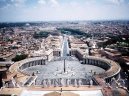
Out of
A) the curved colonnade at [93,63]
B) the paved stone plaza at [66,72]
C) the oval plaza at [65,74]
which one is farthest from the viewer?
the curved colonnade at [93,63]

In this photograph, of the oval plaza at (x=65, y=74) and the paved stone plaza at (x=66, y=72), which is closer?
the oval plaza at (x=65, y=74)

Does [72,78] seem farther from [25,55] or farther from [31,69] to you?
[25,55]

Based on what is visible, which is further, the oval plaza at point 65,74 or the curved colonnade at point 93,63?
the curved colonnade at point 93,63

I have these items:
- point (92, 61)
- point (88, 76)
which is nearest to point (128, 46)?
point (92, 61)

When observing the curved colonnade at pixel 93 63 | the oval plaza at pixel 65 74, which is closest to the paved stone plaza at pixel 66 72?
the oval plaza at pixel 65 74

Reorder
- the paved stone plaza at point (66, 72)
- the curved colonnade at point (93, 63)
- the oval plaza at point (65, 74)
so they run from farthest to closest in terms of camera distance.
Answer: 1. the curved colonnade at point (93, 63)
2. the paved stone plaza at point (66, 72)
3. the oval plaza at point (65, 74)

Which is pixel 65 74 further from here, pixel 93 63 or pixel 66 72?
pixel 93 63

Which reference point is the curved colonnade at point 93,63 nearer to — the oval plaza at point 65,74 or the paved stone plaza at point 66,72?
the oval plaza at point 65,74

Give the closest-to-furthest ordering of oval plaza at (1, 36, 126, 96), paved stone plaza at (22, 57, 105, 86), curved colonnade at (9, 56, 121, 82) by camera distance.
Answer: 1. oval plaza at (1, 36, 126, 96)
2. paved stone plaza at (22, 57, 105, 86)
3. curved colonnade at (9, 56, 121, 82)

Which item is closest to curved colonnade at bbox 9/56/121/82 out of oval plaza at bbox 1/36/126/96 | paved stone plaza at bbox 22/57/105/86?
oval plaza at bbox 1/36/126/96

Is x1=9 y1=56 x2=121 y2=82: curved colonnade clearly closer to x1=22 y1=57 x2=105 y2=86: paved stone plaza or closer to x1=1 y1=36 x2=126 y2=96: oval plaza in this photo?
x1=1 y1=36 x2=126 y2=96: oval plaza

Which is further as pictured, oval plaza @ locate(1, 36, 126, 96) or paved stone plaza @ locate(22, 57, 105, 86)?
paved stone plaza @ locate(22, 57, 105, 86)
